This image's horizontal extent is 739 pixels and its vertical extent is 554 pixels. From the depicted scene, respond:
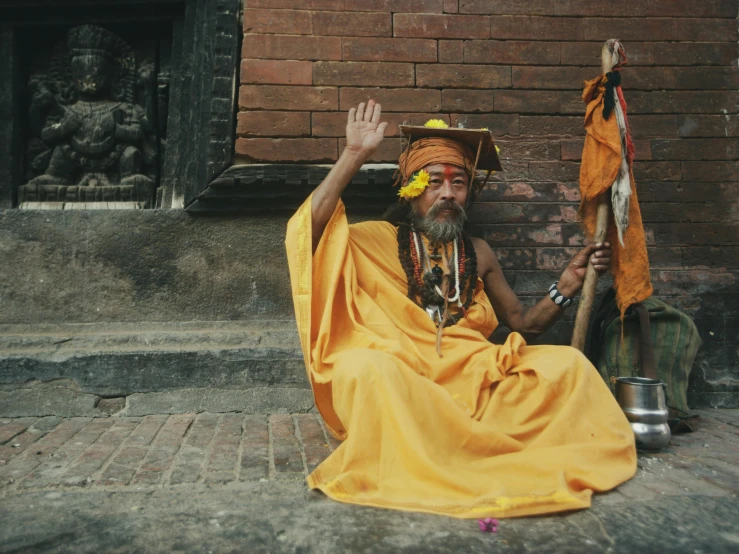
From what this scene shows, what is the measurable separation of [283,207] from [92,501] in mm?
2143

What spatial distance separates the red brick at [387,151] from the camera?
12.0 feet

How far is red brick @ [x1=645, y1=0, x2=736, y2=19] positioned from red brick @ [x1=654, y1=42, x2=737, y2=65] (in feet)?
0.69

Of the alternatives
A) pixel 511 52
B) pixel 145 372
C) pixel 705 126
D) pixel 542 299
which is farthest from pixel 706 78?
pixel 145 372

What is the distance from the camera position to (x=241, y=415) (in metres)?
3.35

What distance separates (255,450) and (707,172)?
3.47 m

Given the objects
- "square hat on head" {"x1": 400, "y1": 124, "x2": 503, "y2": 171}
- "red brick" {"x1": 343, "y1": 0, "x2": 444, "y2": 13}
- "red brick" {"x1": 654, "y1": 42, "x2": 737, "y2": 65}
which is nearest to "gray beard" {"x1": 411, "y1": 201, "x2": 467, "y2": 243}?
"square hat on head" {"x1": 400, "y1": 124, "x2": 503, "y2": 171}

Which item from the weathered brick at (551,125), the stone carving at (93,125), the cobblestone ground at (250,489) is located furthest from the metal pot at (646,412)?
the stone carving at (93,125)

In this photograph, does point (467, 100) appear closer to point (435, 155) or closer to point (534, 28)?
point (534, 28)

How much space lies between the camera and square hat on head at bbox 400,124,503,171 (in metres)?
3.09

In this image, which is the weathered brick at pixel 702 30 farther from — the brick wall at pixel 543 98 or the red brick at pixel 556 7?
the red brick at pixel 556 7

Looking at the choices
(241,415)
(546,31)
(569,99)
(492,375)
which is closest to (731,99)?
(569,99)

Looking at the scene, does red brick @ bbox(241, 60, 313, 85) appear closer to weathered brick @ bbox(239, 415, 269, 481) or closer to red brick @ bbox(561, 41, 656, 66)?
red brick @ bbox(561, 41, 656, 66)

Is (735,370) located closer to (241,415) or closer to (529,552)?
(529,552)

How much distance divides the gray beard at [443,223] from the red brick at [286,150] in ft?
2.98
